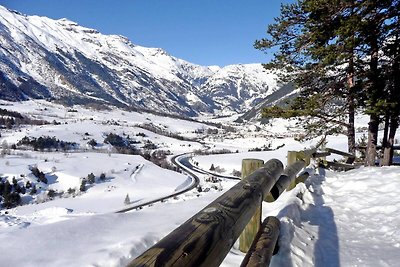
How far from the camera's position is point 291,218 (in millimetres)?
5891

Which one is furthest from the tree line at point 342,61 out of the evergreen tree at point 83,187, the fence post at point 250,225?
the evergreen tree at point 83,187

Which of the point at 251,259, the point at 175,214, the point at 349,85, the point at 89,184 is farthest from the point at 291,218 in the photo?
the point at 89,184

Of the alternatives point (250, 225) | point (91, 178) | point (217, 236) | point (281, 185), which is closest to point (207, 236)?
point (217, 236)

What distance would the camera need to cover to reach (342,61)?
44.3 ft

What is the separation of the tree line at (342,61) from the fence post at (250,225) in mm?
8782

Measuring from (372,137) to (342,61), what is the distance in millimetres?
3212

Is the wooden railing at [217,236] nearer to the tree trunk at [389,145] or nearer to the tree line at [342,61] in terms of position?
the tree line at [342,61]

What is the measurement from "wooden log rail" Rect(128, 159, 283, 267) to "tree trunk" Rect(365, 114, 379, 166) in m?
11.9

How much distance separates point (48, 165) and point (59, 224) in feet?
191

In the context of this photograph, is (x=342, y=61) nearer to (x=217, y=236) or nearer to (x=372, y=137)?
(x=372, y=137)

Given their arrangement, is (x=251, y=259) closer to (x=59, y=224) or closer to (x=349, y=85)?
(x=59, y=224)

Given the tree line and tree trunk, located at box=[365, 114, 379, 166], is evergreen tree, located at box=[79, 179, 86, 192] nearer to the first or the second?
the tree line

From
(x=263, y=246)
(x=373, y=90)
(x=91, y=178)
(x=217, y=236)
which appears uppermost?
(x=373, y=90)

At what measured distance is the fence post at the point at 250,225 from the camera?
4.21 m
